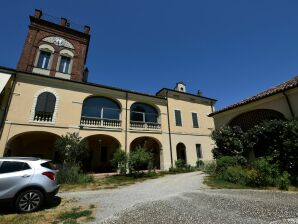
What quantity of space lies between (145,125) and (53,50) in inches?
520

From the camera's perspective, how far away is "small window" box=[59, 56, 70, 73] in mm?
19406

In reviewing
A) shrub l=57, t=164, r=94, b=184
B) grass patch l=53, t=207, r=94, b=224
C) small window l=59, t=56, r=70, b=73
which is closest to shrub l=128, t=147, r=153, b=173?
shrub l=57, t=164, r=94, b=184

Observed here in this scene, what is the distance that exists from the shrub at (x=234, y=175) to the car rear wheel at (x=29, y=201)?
9568 mm

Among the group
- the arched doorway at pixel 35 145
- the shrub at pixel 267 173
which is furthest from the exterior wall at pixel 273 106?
the arched doorway at pixel 35 145

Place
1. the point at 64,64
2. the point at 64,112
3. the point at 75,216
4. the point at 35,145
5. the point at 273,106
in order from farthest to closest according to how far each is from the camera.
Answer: the point at 64,64 < the point at 35,145 < the point at 64,112 < the point at 273,106 < the point at 75,216

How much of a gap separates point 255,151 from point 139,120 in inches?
449

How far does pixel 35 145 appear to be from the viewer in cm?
1628

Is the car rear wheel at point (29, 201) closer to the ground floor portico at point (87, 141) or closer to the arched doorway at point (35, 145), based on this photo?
the ground floor portico at point (87, 141)

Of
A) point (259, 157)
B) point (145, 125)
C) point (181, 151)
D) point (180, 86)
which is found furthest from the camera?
point (180, 86)

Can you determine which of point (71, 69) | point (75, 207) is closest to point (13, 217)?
point (75, 207)

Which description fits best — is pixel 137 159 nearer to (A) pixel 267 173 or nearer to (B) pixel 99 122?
(B) pixel 99 122

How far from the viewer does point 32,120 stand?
1387 cm

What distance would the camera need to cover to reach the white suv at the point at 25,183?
17.1ft

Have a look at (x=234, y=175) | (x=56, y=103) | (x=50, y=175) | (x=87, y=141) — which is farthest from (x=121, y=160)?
(x=50, y=175)
